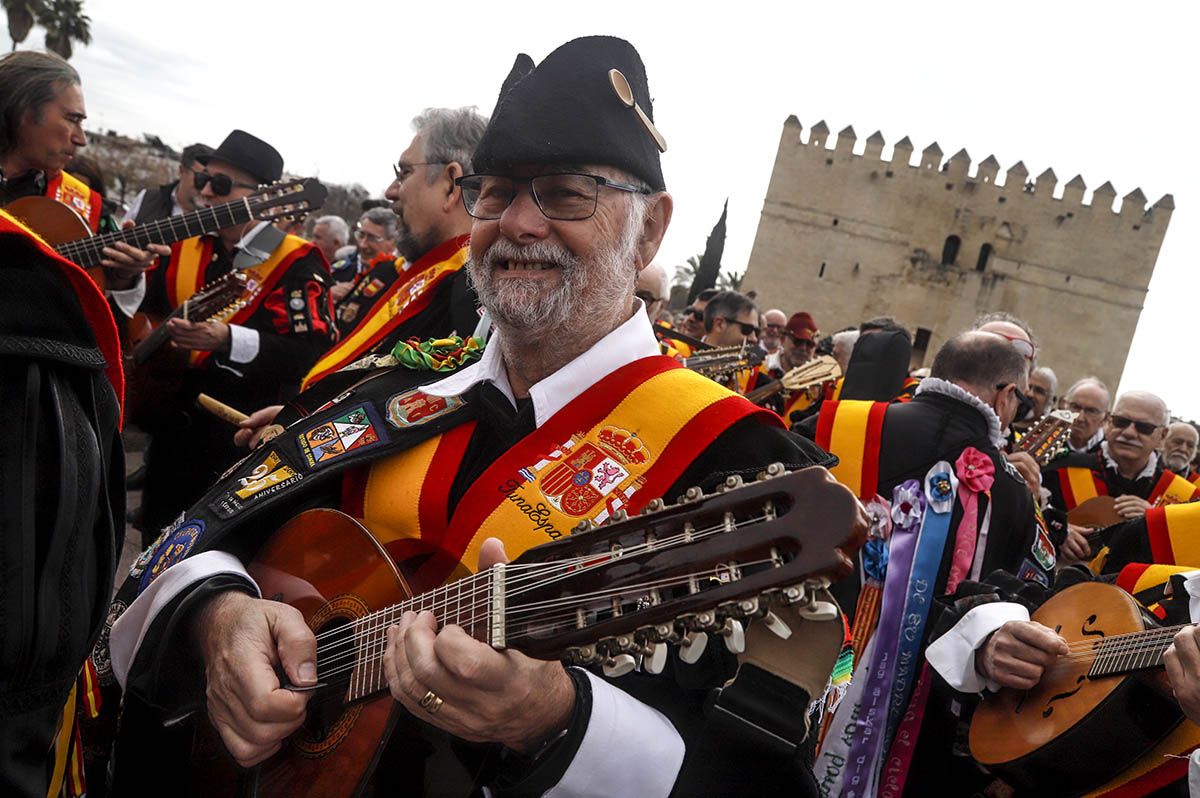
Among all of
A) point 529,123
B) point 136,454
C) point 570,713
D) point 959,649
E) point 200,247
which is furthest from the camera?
point 136,454

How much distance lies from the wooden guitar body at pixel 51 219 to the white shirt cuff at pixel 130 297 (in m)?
0.26

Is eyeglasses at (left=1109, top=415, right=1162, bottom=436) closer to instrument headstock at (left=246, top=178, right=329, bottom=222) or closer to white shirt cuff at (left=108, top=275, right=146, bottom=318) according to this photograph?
instrument headstock at (left=246, top=178, right=329, bottom=222)

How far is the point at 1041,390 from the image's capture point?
695 cm

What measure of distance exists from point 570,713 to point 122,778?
1.15 meters

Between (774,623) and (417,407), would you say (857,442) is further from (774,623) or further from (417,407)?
(774,623)

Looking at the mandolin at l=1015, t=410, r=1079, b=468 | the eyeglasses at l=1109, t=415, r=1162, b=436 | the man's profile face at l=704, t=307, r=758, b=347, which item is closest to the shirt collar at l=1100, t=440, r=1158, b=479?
the eyeglasses at l=1109, t=415, r=1162, b=436

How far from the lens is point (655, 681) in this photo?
171cm

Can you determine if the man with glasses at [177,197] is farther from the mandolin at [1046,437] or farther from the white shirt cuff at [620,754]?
the mandolin at [1046,437]

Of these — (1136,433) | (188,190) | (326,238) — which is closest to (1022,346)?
(1136,433)

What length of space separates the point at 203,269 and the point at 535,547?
4.12 m

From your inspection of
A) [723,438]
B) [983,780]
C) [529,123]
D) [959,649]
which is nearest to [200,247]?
[529,123]

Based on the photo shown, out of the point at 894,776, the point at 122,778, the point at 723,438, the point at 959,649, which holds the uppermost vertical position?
the point at 723,438

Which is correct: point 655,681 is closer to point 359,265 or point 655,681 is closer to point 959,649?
point 959,649

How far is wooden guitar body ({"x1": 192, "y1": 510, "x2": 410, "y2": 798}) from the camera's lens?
1.52 meters
